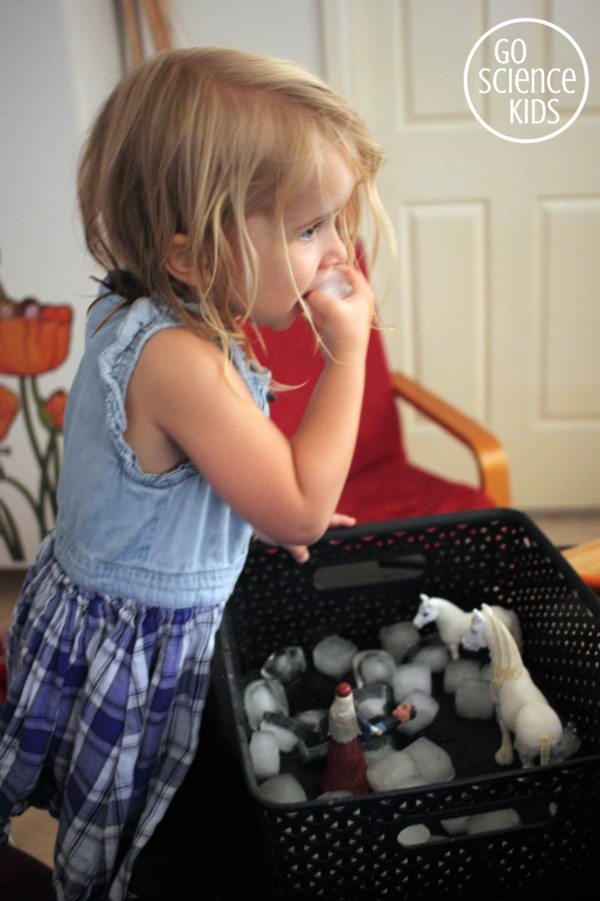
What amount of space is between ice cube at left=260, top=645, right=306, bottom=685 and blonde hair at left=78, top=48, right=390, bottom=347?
0.38 metres

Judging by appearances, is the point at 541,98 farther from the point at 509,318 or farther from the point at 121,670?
the point at 121,670

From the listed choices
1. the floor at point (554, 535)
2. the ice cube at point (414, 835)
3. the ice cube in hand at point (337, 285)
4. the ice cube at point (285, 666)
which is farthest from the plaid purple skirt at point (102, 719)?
the floor at point (554, 535)

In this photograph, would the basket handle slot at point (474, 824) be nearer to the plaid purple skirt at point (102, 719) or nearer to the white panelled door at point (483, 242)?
the plaid purple skirt at point (102, 719)

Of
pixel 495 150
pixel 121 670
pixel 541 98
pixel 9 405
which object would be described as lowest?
pixel 9 405

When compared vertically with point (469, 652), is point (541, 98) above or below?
above

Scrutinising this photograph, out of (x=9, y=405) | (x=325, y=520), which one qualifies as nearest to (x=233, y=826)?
(x=325, y=520)

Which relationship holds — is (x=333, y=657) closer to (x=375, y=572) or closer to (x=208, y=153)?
(x=375, y=572)

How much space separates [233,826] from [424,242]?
1609 mm

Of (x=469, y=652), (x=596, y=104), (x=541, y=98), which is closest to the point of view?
(x=469, y=652)

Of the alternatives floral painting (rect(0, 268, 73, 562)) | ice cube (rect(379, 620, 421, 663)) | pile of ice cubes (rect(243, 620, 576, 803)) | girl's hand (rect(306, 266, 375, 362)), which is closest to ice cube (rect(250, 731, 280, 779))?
pile of ice cubes (rect(243, 620, 576, 803))

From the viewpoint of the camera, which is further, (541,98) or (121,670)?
(541,98)

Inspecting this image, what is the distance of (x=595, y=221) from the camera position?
2.03 meters

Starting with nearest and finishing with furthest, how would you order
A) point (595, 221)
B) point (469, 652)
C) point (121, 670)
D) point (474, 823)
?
1. point (474, 823)
2. point (121, 670)
3. point (469, 652)
4. point (595, 221)

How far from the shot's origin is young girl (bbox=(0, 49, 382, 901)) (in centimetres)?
72
